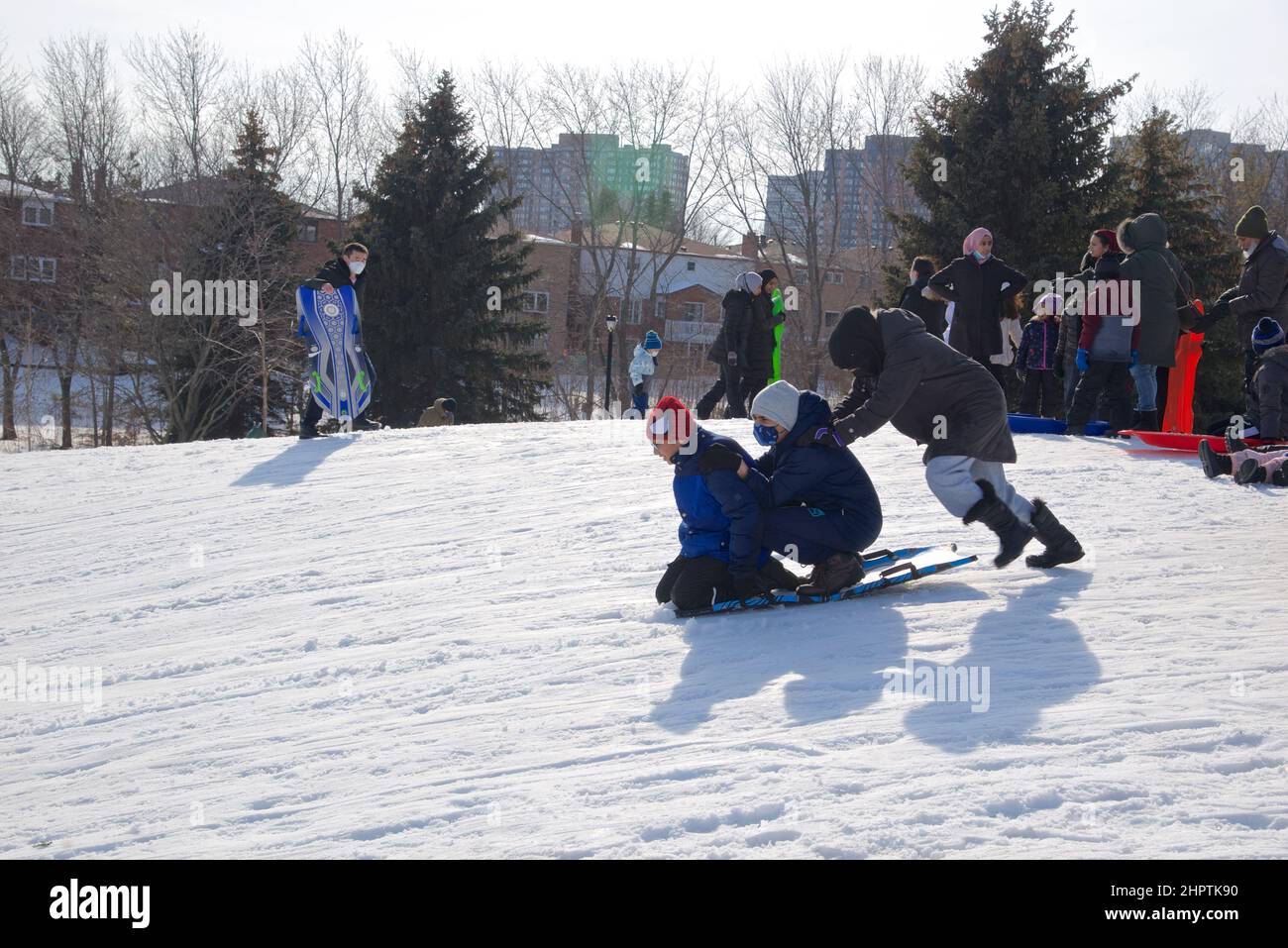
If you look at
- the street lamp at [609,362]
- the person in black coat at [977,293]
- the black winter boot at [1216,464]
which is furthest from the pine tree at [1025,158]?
the black winter boot at [1216,464]

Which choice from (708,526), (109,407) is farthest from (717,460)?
(109,407)

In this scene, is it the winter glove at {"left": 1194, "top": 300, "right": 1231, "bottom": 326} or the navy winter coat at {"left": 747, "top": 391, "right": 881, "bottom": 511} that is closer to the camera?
the navy winter coat at {"left": 747, "top": 391, "right": 881, "bottom": 511}

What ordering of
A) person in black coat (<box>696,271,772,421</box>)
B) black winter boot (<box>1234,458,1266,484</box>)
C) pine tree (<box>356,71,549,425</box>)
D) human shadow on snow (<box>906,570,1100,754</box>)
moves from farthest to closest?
pine tree (<box>356,71,549,425</box>) < person in black coat (<box>696,271,772,421</box>) < black winter boot (<box>1234,458,1266,484</box>) < human shadow on snow (<box>906,570,1100,754</box>)

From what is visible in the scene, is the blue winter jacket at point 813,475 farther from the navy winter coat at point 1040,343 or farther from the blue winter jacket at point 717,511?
the navy winter coat at point 1040,343

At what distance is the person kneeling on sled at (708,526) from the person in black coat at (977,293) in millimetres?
5756


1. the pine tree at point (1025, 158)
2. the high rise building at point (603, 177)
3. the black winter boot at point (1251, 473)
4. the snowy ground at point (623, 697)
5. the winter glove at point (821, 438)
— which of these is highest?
the high rise building at point (603, 177)

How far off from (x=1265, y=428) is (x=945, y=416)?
14.7ft

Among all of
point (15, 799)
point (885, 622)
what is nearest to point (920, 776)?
point (885, 622)

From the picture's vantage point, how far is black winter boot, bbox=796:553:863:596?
5.36 metres

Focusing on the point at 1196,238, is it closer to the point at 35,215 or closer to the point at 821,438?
the point at 821,438

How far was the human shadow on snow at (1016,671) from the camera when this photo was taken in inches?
144

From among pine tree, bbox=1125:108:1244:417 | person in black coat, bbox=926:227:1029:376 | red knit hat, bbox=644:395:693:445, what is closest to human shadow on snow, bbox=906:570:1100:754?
red knit hat, bbox=644:395:693:445

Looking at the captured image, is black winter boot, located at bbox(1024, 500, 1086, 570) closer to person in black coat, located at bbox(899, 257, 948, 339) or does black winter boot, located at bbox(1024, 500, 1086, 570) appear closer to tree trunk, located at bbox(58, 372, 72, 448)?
person in black coat, located at bbox(899, 257, 948, 339)

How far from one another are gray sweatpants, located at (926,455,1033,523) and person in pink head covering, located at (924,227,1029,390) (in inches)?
202
